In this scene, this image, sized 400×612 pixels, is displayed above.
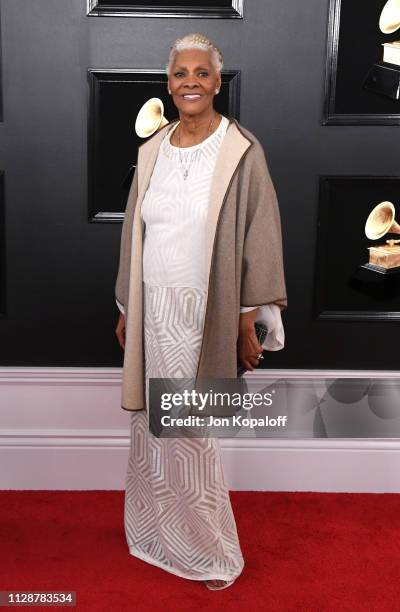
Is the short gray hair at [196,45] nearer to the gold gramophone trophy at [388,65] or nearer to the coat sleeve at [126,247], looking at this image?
the coat sleeve at [126,247]

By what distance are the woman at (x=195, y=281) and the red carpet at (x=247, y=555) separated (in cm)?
13

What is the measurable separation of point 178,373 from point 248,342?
26 centimetres

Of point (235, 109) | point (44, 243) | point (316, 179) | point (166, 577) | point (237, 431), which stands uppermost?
point (235, 109)

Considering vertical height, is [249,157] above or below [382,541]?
above

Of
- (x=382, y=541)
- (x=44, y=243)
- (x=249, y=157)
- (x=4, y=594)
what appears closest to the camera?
(x=249, y=157)

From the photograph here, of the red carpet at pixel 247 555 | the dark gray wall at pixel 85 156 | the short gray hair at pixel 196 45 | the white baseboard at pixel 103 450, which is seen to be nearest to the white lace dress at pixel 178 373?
the red carpet at pixel 247 555

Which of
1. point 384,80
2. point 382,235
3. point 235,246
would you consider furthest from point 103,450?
point 384,80

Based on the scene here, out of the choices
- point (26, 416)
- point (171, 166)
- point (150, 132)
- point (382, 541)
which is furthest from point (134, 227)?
point (382, 541)

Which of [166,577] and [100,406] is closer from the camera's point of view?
[166,577]

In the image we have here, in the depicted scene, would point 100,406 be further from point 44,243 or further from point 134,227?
point 134,227

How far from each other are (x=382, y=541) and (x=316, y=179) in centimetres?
152

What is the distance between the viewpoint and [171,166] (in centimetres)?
260

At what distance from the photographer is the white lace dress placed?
256 centimetres

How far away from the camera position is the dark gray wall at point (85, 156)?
125 inches
